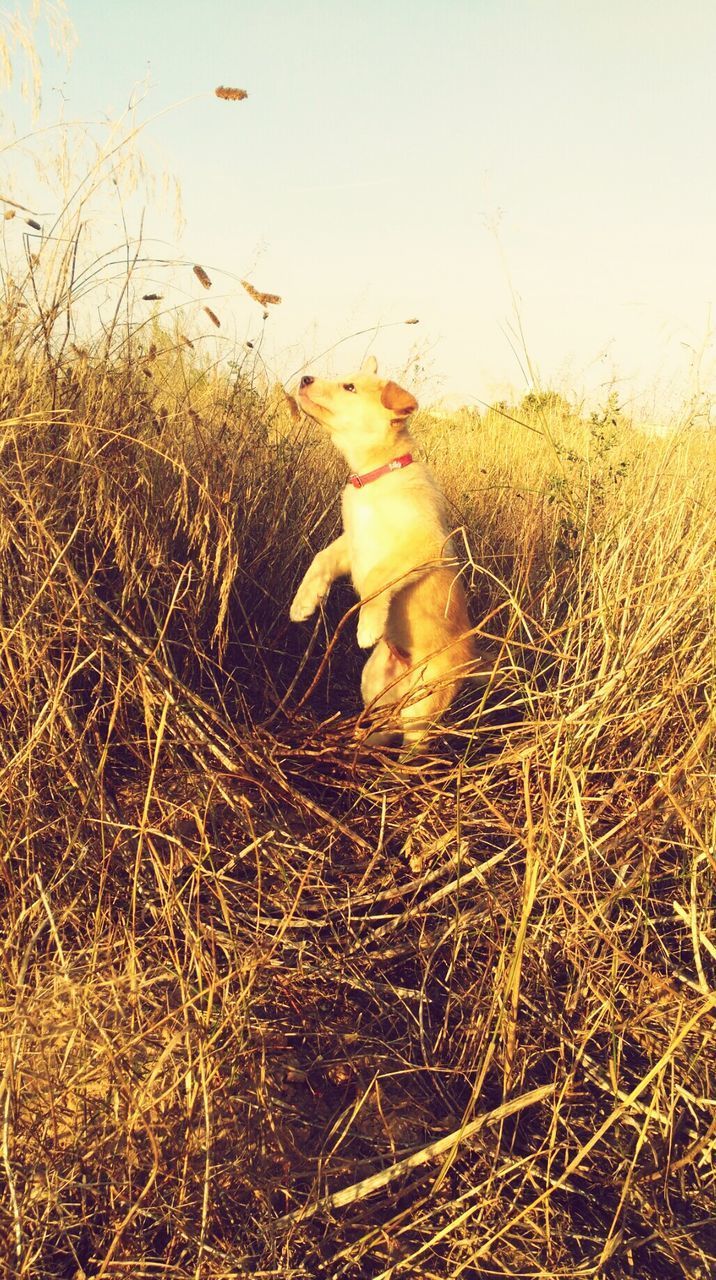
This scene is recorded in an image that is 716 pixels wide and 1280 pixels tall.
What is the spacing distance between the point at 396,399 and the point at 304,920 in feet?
6.56

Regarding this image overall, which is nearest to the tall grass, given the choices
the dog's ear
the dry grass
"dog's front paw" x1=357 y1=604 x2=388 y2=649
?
the dry grass

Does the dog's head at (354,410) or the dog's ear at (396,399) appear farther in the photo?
the dog's head at (354,410)

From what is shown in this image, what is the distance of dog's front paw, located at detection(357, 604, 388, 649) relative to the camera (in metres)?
2.74

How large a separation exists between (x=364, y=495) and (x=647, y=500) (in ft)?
3.39

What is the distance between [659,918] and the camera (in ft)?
6.76

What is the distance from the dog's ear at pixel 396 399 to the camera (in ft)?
10.4

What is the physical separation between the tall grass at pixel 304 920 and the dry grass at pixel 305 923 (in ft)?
0.03

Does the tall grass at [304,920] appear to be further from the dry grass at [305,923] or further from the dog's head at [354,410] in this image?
the dog's head at [354,410]

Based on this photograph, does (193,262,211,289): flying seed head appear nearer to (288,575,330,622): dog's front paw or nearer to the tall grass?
the tall grass

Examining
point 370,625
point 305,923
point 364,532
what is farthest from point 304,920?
point 364,532

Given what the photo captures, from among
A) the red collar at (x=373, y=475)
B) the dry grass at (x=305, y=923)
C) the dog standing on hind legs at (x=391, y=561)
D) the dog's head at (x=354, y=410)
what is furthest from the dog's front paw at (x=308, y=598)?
the dog's head at (x=354, y=410)

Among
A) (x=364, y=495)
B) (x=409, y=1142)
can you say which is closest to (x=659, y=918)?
(x=409, y=1142)

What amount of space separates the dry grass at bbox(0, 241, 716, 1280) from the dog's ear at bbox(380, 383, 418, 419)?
2.40 ft

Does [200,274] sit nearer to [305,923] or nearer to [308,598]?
[308,598]
